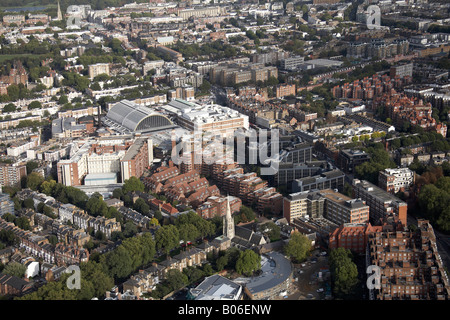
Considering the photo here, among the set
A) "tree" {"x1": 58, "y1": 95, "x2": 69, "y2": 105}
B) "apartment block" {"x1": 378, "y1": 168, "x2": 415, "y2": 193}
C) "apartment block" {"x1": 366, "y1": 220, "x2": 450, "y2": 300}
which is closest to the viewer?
"apartment block" {"x1": 366, "y1": 220, "x2": 450, "y2": 300}

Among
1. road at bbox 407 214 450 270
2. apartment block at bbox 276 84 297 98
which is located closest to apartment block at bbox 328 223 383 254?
road at bbox 407 214 450 270

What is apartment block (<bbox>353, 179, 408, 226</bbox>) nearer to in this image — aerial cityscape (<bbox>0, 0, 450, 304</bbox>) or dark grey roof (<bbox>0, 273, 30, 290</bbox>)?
aerial cityscape (<bbox>0, 0, 450, 304</bbox>)

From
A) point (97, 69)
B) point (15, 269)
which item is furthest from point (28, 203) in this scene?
point (97, 69)

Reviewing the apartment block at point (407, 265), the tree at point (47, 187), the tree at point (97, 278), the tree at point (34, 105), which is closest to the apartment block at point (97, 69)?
the tree at point (34, 105)

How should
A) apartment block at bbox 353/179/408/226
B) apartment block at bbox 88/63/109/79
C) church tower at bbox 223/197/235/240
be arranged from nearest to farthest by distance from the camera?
church tower at bbox 223/197/235/240
apartment block at bbox 353/179/408/226
apartment block at bbox 88/63/109/79

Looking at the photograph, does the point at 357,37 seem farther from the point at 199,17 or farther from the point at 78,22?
the point at 78,22

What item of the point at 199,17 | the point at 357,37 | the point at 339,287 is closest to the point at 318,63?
the point at 357,37

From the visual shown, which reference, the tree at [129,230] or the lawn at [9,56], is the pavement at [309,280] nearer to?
the tree at [129,230]

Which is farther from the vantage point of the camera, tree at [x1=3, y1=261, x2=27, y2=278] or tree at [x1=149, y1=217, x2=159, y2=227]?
tree at [x1=149, y1=217, x2=159, y2=227]
